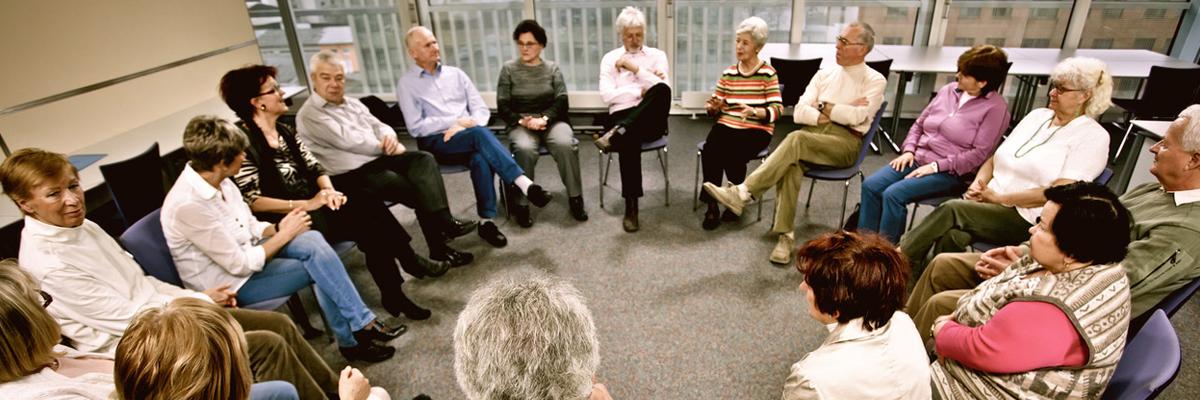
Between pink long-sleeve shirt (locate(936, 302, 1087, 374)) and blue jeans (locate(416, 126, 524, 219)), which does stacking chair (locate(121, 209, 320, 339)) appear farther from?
pink long-sleeve shirt (locate(936, 302, 1087, 374))

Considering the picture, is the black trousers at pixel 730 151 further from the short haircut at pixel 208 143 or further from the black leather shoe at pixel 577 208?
the short haircut at pixel 208 143

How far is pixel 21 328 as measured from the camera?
3.99ft

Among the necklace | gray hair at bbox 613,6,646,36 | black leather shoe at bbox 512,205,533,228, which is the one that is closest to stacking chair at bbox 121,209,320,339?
black leather shoe at bbox 512,205,533,228

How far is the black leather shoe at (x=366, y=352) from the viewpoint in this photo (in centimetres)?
239

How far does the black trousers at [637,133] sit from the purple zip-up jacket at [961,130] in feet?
4.67

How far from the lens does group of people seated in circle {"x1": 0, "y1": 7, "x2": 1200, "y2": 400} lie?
117cm

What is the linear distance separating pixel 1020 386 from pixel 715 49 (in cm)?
475

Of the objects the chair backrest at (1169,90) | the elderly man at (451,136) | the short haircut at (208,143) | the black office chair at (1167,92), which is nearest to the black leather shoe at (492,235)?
the elderly man at (451,136)

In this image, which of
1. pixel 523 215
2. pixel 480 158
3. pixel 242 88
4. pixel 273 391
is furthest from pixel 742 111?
pixel 273 391

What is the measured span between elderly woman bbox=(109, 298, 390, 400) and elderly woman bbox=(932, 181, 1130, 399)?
67.7 inches

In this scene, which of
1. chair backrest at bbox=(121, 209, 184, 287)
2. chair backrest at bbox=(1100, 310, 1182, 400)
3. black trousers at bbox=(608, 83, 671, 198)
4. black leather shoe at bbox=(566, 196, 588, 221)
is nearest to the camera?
chair backrest at bbox=(1100, 310, 1182, 400)

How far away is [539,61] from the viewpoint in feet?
12.3

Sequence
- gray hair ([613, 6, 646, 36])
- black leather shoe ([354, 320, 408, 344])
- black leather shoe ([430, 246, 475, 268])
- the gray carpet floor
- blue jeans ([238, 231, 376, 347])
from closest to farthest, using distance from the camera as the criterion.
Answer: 1. blue jeans ([238, 231, 376, 347])
2. the gray carpet floor
3. black leather shoe ([354, 320, 408, 344])
4. black leather shoe ([430, 246, 475, 268])
5. gray hair ([613, 6, 646, 36])

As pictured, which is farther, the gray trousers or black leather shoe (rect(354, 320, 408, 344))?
the gray trousers
